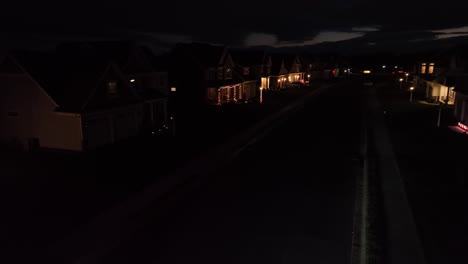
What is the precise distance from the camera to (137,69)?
2748 centimetres

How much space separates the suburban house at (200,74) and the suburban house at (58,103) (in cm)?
1699

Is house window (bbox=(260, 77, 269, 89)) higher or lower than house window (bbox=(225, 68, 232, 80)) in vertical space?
lower

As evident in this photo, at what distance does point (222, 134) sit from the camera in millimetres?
25328

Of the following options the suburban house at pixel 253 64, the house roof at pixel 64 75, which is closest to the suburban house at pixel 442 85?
the suburban house at pixel 253 64

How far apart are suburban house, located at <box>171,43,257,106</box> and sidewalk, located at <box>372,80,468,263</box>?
18549 mm

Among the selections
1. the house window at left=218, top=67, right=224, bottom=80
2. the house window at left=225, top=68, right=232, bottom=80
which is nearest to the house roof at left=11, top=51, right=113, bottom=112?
the house window at left=218, top=67, right=224, bottom=80

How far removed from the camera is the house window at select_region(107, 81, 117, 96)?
22194mm

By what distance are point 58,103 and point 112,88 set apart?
352cm

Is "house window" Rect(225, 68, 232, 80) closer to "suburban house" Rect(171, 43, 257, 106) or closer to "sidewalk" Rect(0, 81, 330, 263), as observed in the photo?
"suburban house" Rect(171, 43, 257, 106)

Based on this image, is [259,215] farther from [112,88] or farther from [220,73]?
[220,73]

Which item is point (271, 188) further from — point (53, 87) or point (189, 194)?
point (53, 87)

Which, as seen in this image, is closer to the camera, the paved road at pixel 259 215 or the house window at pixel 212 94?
the paved road at pixel 259 215

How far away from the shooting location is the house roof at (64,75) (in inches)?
801

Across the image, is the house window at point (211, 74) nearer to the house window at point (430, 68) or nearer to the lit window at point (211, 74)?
the lit window at point (211, 74)
